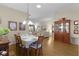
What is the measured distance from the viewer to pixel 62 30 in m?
2.13

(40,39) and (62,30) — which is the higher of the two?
(62,30)

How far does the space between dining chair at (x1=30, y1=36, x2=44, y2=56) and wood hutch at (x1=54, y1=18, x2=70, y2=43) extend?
263 millimetres

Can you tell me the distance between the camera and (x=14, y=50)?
6.50ft

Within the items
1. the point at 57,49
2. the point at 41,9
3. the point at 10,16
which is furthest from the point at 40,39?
the point at 10,16

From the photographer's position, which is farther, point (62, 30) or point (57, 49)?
point (62, 30)

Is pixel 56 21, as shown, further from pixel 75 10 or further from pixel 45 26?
pixel 75 10

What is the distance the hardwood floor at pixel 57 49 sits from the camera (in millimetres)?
1983

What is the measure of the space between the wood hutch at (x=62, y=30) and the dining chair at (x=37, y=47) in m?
0.26

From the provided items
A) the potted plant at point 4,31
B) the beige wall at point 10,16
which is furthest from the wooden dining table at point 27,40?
the potted plant at point 4,31

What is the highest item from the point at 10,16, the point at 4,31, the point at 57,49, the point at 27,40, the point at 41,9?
the point at 41,9

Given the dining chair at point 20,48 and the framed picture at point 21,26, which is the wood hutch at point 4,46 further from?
the framed picture at point 21,26

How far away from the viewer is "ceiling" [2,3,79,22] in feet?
6.44

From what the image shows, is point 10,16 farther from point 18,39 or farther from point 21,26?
point 18,39

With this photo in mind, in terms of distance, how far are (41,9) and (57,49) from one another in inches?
27.8
